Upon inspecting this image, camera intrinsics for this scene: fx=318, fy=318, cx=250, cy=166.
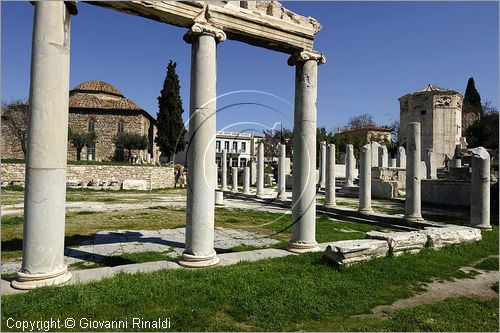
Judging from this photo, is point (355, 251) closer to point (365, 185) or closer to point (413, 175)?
point (413, 175)

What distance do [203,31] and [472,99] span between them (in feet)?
222

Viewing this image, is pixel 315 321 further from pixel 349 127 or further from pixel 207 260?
pixel 349 127

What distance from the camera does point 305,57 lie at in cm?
760

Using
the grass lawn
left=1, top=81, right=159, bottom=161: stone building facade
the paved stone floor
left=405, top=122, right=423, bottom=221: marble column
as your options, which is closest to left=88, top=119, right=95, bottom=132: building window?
left=1, top=81, right=159, bottom=161: stone building facade

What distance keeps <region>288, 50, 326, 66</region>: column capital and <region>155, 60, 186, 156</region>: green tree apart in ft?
123

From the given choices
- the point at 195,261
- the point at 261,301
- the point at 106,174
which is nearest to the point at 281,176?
the point at 195,261

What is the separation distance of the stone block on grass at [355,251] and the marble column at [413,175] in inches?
245

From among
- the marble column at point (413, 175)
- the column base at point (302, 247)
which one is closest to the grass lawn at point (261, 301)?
the column base at point (302, 247)

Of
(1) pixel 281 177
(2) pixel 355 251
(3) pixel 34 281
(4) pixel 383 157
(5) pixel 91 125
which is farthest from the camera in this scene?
(5) pixel 91 125

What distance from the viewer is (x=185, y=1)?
6.25 m

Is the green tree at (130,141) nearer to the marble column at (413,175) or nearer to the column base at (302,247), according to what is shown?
the marble column at (413,175)

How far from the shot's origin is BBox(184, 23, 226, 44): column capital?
6.22 metres

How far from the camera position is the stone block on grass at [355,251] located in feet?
21.0

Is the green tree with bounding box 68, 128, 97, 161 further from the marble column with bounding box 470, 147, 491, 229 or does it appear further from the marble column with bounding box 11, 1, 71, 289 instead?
the marble column with bounding box 470, 147, 491, 229
